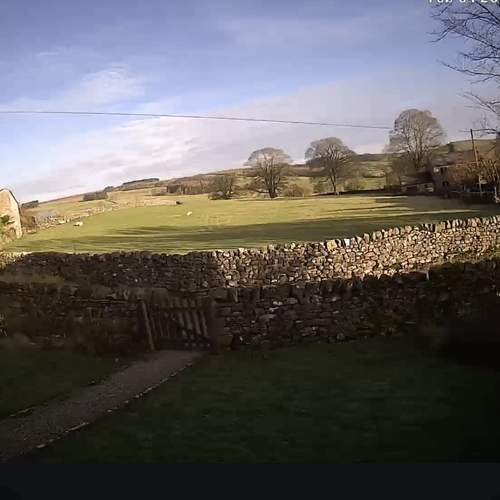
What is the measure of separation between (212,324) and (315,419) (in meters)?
1.96

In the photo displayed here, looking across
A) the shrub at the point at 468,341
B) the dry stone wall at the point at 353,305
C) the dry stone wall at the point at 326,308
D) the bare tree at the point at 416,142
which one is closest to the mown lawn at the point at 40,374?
the dry stone wall at the point at 326,308

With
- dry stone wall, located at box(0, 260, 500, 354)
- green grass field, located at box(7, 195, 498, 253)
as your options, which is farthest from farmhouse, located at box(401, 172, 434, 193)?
dry stone wall, located at box(0, 260, 500, 354)

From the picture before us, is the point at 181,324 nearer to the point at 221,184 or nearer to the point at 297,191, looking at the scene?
the point at 221,184

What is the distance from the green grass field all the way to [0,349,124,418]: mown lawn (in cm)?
590

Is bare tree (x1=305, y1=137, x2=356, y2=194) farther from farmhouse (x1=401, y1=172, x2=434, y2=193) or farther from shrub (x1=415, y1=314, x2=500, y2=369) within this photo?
shrub (x1=415, y1=314, x2=500, y2=369)

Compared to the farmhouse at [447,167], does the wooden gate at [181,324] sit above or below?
below

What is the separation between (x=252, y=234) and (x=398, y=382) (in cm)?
932

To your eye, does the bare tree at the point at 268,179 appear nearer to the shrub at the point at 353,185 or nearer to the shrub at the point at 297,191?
the shrub at the point at 297,191

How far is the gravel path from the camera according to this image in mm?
2295

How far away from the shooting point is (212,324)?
396 centimetres

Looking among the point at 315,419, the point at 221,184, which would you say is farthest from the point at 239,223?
the point at 315,419

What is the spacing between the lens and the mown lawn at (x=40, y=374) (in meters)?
3.03

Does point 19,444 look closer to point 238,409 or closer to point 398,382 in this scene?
point 238,409

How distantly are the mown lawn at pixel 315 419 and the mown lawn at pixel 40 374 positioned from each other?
2.28 feet
